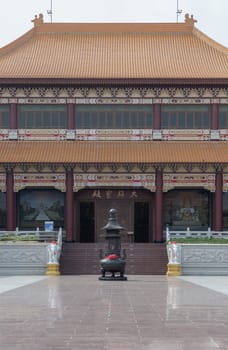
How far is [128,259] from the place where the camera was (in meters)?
39.8

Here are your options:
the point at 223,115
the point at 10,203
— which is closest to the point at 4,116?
the point at 10,203

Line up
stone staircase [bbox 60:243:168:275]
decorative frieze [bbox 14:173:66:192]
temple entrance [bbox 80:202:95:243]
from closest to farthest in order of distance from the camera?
stone staircase [bbox 60:243:168:275], decorative frieze [bbox 14:173:66:192], temple entrance [bbox 80:202:95:243]

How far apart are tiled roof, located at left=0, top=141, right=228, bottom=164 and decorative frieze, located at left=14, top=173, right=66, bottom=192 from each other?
1499mm

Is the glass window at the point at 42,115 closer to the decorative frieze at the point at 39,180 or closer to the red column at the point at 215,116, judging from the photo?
the decorative frieze at the point at 39,180

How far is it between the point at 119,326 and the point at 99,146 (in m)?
32.1

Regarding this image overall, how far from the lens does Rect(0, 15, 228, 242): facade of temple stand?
45.8 meters

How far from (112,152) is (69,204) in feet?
13.6

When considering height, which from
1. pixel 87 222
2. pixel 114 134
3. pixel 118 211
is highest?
pixel 114 134

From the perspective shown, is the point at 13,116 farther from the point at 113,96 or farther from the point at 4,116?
the point at 113,96

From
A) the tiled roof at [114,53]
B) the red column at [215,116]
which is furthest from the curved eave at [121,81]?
the red column at [215,116]

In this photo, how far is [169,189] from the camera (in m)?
46.4

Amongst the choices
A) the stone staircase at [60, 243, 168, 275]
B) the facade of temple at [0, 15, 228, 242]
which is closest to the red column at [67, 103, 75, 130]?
the facade of temple at [0, 15, 228, 242]

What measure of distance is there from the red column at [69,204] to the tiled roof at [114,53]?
20.3 ft

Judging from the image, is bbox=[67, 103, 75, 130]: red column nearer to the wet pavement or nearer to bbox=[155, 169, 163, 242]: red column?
bbox=[155, 169, 163, 242]: red column
